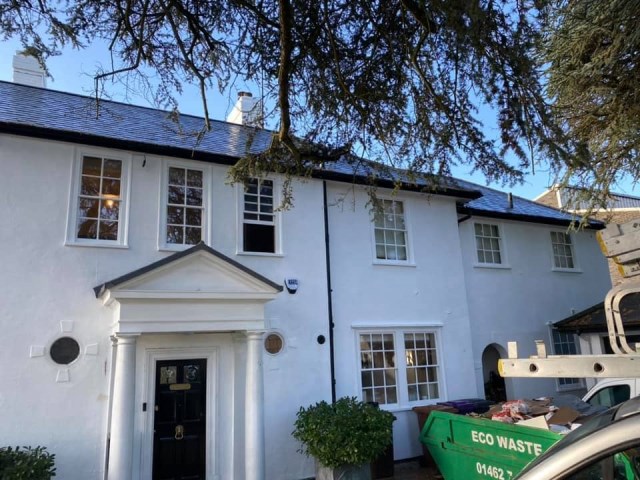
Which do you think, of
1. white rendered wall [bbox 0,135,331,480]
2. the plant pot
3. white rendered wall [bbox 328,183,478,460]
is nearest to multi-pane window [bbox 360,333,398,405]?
white rendered wall [bbox 328,183,478,460]

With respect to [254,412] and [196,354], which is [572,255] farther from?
[196,354]

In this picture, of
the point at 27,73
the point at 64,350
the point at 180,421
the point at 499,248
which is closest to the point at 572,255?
the point at 499,248

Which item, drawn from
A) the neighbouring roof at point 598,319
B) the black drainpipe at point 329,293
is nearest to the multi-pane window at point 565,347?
the neighbouring roof at point 598,319

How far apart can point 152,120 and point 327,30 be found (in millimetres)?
6626

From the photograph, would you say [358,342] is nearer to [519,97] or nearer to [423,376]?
[423,376]

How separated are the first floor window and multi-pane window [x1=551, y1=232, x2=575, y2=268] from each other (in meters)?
6.18

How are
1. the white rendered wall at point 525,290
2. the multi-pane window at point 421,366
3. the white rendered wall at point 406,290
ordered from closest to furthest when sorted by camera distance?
the white rendered wall at point 406,290
the multi-pane window at point 421,366
the white rendered wall at point 525,290

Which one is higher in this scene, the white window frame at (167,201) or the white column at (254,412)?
the white window frame at (167,201)

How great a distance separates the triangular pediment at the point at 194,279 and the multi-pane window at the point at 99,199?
1.18m

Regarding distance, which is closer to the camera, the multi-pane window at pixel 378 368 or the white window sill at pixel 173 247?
the white window sill at pixel 173 247

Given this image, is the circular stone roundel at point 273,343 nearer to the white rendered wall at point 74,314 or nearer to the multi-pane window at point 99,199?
the white rendered wall at point 74,314

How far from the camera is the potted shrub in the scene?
8.46 meters

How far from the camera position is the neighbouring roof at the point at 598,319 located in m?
→ 11.2

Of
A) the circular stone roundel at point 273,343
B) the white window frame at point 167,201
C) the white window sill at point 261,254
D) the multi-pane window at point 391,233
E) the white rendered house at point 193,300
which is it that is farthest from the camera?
the multi-pane window at point 391,233
